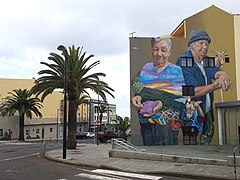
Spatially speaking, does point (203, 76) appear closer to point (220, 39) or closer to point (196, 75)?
point (196, 75)

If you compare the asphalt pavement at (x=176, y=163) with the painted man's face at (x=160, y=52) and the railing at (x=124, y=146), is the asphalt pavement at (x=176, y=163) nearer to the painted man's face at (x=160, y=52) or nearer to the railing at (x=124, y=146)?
the railing at (x=124, y=146)

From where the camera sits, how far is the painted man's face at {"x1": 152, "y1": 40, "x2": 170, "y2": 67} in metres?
31.3

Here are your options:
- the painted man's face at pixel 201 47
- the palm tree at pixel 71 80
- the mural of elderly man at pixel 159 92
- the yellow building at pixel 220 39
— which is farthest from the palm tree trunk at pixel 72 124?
the painted man's face at pixel 201 47

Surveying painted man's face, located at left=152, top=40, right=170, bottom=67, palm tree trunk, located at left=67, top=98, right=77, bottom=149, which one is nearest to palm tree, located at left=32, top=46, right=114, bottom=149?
palm tree trunk, located at left=67, top=98, right=77, bottom=149

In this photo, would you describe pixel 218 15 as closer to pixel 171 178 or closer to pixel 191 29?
pixel 191 29

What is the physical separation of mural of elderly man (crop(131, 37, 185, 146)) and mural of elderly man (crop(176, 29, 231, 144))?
4.28ft

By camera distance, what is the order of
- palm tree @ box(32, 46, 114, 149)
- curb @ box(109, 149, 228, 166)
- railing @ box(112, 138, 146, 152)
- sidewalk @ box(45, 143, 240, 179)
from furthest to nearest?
palm tree @ box(32, 46, 114, 149) < railing @ box(112, 138, 146, 152) < curb @ box(109, 149, 228, 166) < sidewalk @ box(45, 143, 240, 179)

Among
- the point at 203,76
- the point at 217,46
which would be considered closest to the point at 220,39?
the point at 217,46

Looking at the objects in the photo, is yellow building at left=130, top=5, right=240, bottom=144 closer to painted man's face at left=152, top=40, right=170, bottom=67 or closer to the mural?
the mural

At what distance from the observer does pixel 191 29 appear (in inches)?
1275

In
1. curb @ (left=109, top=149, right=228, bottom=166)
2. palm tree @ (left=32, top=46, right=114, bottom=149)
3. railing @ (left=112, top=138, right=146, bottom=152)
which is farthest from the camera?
palm tree @ (left=32, top=46, right=114, bottom=149)

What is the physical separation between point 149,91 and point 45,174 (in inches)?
735

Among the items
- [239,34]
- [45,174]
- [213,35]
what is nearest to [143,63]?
[213,35]

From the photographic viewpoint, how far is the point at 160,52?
1240 inches
